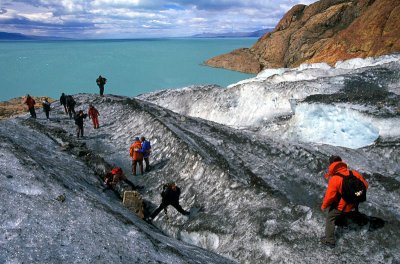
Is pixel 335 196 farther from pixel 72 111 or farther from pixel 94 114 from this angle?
pixel 72 111

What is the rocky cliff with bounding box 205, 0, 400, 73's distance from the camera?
55.7m

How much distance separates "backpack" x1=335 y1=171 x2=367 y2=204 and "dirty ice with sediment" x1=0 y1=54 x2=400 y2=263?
207 cm

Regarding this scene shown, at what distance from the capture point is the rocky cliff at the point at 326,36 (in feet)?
183

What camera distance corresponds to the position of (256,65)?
97.6 meters

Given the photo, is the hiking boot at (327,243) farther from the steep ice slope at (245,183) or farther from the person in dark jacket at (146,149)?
the person in dark jacket at (146,149)

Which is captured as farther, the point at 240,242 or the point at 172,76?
the point at 172,76

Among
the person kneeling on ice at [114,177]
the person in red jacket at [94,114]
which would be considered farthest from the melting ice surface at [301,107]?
the person kneeling on ice at [114,177]

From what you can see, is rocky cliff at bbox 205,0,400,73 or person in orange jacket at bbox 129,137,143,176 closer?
person in orange jacket at bbox 129,137,143,176

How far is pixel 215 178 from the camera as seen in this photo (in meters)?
16.0

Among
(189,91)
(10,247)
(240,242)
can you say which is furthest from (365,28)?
(10,247)

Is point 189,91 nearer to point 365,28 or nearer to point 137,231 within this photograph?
point 137,231

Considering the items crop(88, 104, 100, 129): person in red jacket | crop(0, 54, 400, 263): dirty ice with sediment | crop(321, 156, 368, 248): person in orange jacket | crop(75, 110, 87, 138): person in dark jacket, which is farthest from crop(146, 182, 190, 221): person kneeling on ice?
crop(88, 104, 100, 129): person in red jacket

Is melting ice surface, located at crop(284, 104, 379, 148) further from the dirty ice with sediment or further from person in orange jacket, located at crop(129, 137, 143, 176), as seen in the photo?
person in orange jacket, located at crop(129, 137, 143, 176)

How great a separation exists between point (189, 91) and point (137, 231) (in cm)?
2880
